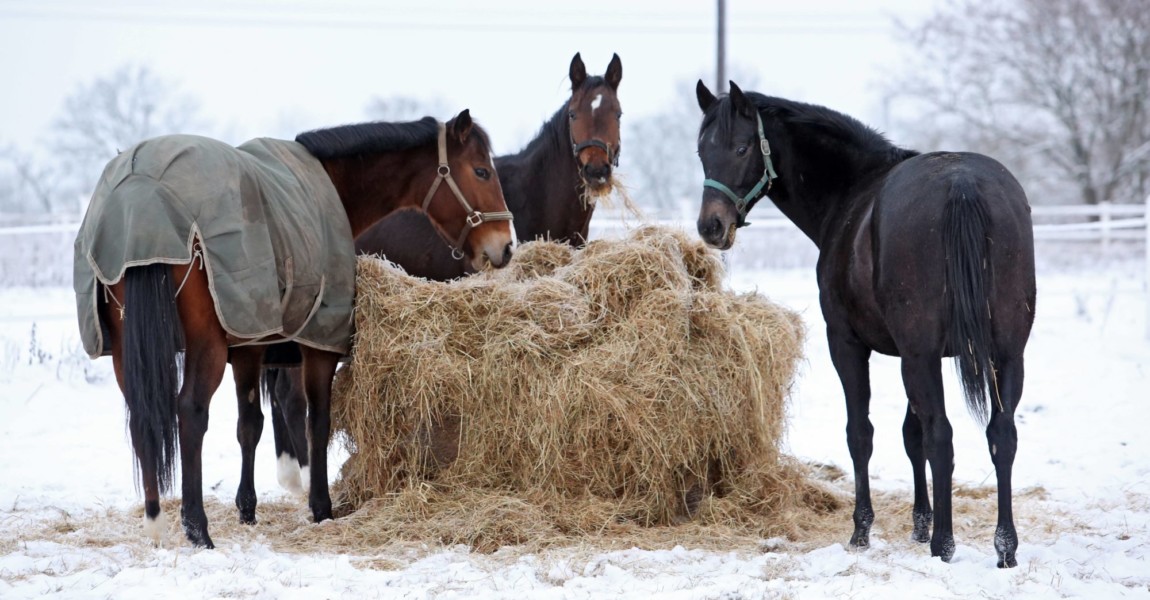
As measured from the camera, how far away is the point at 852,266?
407 centimetres

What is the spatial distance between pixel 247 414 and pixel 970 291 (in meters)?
3.39

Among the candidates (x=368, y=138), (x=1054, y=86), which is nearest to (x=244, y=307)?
(x=368, y=138)

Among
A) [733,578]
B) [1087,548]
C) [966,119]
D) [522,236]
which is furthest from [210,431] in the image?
[966,119]

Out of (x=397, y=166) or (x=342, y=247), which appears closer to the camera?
(x=342, y=247)

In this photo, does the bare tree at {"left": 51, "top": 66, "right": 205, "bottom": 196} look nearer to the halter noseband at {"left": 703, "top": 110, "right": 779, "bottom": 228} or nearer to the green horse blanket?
the green horse blanket

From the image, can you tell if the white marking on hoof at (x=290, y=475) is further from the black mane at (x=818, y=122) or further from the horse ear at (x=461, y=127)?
the black mane at (x=818, y=122)

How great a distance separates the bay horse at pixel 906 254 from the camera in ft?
11.5

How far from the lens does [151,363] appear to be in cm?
369

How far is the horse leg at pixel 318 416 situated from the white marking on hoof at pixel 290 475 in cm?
48

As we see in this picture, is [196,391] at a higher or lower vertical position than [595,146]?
lower

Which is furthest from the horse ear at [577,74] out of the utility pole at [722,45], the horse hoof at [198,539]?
the utility pole at [722,45]

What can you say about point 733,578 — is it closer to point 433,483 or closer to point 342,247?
point 433,483

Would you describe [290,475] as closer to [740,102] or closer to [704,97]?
[704,97]

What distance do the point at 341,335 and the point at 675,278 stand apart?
162cm
